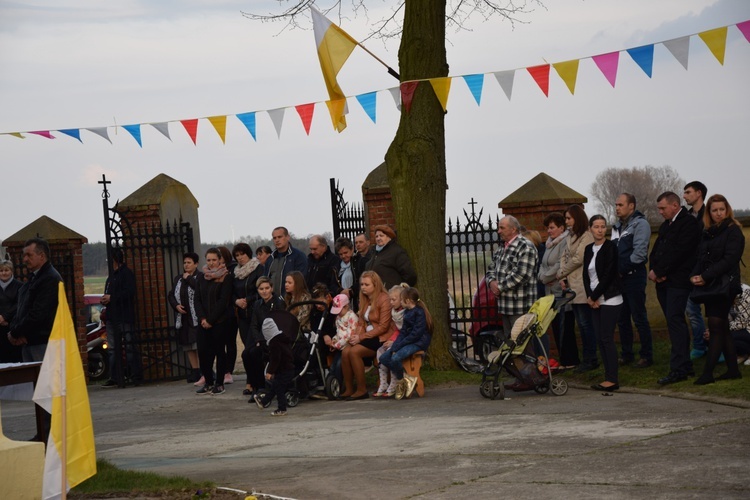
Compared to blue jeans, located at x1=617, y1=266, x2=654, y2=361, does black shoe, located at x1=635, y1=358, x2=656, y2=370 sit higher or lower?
lower

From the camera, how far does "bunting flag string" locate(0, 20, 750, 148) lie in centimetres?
1134

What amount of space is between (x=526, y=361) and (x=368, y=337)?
6.52 feet

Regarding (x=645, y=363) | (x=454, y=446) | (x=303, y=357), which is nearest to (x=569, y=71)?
Result: (x=645, y=363)

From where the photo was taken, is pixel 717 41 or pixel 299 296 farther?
pixel 299 296

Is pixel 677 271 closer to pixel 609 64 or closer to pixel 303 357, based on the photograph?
pixel 609 64

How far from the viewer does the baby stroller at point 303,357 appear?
12070 millimetres

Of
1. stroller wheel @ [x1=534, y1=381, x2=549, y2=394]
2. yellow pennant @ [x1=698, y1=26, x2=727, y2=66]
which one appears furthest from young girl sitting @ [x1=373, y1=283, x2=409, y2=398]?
yellow pennant @ [x1=698, y1=26, x2=727, y2=66]

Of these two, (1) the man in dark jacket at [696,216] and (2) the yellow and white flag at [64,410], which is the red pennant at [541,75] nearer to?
(1) the man in dark jacket at [696,216]

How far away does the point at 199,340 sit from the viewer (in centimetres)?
1421

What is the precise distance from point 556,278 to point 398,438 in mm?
4741

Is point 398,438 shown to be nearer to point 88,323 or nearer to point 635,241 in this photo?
point 635,241

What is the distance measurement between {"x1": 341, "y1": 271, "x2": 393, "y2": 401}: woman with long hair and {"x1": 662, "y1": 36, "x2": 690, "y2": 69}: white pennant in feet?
13.5

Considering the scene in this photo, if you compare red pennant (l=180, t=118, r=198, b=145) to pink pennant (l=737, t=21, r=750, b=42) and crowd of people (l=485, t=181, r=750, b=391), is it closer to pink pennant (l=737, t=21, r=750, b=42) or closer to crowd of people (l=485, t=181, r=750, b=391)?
crowd of people (l=485, t=181, r=750, b=391)

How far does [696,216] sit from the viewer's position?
11477 millimetres
